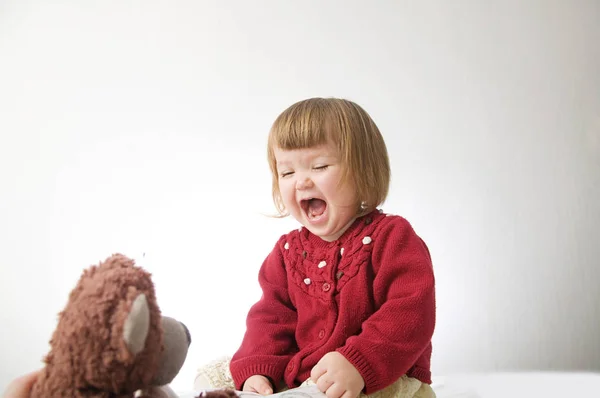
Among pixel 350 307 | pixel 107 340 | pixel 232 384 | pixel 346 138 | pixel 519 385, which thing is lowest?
pixel 519 385

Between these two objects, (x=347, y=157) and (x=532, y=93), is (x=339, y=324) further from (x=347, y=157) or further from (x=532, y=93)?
(x=532, y=93)

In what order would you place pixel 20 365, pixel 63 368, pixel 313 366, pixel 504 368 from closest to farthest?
1. pixel 63 368
2. pixel 313 366
3. pixel 20 365
4. pixel 504 368

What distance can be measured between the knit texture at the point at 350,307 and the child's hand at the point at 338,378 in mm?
11

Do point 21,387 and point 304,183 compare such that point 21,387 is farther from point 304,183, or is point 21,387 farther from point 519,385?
point 519,385

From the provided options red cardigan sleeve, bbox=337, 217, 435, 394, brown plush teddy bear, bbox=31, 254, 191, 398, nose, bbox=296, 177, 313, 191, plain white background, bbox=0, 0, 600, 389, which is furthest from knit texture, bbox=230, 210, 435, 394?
plain white background, bbox=0, 0, 600, 389

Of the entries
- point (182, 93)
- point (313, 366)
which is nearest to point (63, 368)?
point (313, 366)

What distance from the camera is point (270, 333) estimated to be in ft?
3.64

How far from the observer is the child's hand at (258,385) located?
3.35 feet

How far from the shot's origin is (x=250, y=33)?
1.91 meters

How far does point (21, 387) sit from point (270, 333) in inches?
19.8

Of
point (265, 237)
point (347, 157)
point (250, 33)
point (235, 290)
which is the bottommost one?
point (235, 290)

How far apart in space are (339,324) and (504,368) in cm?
97

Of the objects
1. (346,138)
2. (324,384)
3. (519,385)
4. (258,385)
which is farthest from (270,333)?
(519,385)

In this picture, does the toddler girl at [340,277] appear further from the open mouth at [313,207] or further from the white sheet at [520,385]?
the white sheet at [520,385]
